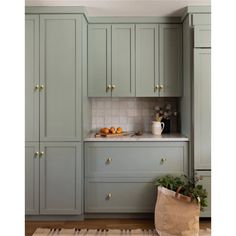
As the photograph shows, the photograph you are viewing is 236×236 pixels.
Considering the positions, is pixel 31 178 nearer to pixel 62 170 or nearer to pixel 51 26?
pixel 62 170

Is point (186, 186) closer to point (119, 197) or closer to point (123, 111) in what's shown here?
point (119, 197)

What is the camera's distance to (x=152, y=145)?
3.69 m

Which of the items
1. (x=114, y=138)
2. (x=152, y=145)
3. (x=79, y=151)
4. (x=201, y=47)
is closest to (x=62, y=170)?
(x=79, y=151)

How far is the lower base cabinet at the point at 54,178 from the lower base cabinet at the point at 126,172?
14cm

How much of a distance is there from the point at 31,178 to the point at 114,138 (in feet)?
3.15

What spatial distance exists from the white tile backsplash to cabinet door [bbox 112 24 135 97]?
354 millimetres

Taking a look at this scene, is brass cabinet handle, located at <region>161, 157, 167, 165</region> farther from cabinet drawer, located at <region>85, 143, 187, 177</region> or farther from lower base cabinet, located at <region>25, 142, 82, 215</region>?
lower base cabinet, located at <region>25, 142, 82, 215</region>

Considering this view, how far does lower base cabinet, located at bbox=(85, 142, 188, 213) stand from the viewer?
3.69 m

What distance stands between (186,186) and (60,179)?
4.23 feet

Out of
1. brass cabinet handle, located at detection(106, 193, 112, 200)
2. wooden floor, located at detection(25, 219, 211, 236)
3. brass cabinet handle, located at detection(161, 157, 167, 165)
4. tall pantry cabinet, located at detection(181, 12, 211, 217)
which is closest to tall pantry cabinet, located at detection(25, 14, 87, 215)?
wooden floor, located at detection(25, 219, 211, 236)

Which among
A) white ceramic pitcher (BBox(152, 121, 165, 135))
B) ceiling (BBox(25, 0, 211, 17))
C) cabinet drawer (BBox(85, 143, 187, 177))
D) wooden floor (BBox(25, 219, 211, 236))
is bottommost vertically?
wooden floor (BBox(25, 219, 211, 236))

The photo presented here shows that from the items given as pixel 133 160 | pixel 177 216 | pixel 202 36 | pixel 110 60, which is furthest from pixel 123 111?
pixel 177 216

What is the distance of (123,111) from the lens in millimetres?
4387
